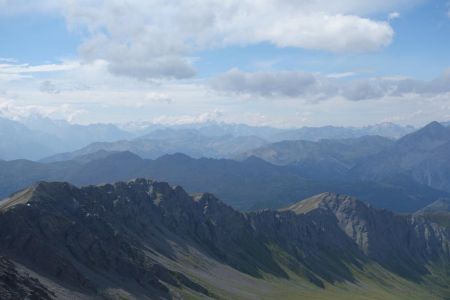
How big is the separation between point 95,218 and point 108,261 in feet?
100

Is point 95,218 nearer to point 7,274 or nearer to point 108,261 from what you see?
point 108,261

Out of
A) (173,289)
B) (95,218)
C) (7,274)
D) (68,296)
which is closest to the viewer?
(7,274)

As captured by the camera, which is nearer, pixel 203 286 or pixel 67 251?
pixel 67 251

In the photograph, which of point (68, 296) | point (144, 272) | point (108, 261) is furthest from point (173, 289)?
point (68, 296)

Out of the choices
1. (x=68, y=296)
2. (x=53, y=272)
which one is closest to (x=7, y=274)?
(x=68, y=296)

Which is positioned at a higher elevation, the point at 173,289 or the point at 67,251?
the point at 67,251

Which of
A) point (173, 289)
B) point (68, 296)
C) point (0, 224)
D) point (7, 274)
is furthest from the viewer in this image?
point (173, 289)

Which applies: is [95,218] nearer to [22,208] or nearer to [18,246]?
[22,208]

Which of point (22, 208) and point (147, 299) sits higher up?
point (22, 208)

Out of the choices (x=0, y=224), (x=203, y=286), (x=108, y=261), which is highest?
(x=0, y=224)

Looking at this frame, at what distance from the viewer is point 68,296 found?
421ft

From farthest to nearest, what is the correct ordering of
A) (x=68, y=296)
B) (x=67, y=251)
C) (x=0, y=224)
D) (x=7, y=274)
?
(x=67, y=251), (x=0, y=224), (x=68, y=296), (x=7, y=274)

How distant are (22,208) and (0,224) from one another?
14237 millimetres

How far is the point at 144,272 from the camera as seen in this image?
172m
